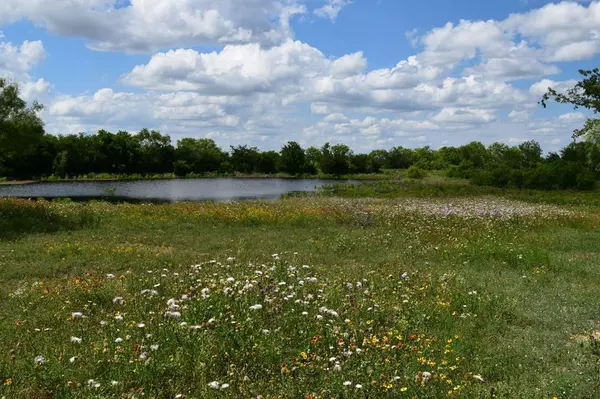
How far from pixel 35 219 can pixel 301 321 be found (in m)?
18.2

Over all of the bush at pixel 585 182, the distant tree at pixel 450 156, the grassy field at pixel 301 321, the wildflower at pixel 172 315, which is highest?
the distant tree at pixel 450 156

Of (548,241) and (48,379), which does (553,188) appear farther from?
(48,379)

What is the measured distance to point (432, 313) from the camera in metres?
9.17

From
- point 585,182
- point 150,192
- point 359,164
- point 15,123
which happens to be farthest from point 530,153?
point 15,123

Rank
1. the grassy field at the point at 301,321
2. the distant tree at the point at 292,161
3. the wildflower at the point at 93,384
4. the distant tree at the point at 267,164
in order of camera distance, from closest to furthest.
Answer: the wildflower at the point at 93,384 → the grassy field at the point at 301,321 → the distant tree at the point at 292,161 → the distant tree at the point at 267,164

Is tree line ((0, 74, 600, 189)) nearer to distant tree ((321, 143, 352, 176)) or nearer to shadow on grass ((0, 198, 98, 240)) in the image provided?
distant tree ((321, 143, 352, 176))

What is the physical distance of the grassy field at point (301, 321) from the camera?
610 centimetres

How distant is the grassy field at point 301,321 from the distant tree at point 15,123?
14.7 meters

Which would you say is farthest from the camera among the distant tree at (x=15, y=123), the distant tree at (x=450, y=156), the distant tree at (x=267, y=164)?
the distant tree at (x=450, y=156)

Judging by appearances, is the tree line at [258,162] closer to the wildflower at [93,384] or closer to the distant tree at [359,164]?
the distant tree at [359,164]

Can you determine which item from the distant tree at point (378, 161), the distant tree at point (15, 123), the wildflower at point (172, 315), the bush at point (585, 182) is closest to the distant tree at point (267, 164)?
the distant tree at point (378, 161)

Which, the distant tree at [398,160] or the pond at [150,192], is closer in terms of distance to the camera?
the pond at [150,192]

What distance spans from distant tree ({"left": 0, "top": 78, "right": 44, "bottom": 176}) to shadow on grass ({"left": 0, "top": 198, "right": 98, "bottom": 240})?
6431mm

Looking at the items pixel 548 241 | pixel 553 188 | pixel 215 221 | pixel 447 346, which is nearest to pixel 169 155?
pixel 553 188
